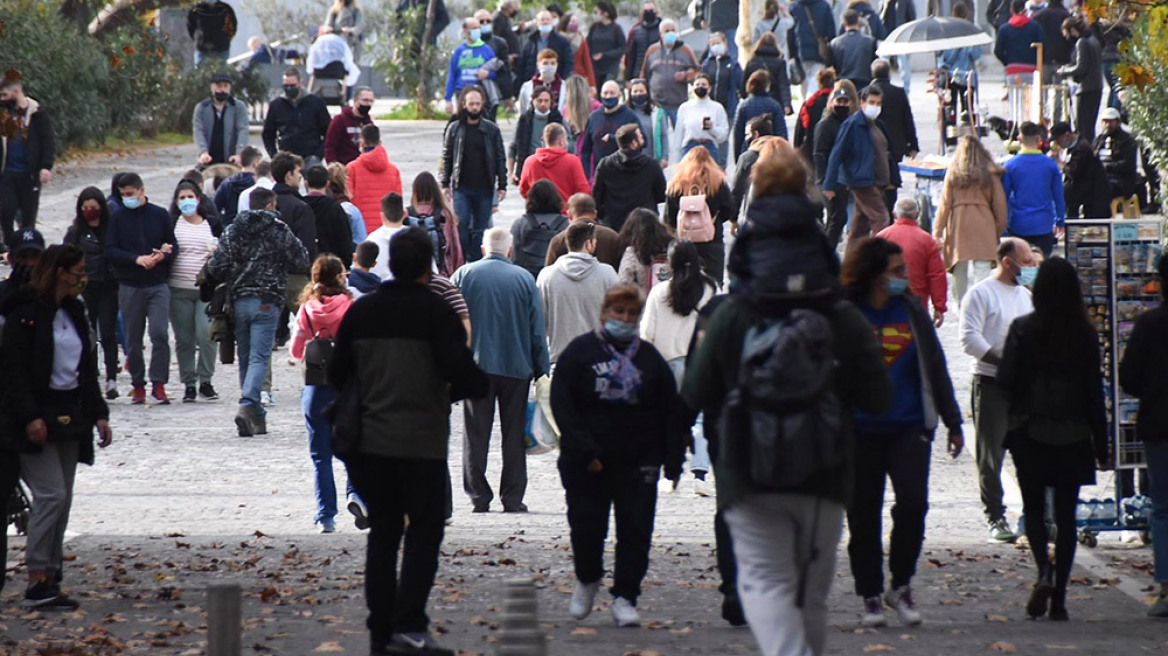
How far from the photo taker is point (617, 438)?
837cm

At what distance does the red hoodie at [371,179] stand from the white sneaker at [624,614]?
A: 33.3 feet

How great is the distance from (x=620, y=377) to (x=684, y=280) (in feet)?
10.2

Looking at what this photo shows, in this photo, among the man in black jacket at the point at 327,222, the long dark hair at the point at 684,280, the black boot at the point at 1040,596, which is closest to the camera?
the black boot at the point at 1040,596

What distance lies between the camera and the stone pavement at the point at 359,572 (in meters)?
8.17

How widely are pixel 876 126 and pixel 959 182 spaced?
223cm

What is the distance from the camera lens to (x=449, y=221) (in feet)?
54.3

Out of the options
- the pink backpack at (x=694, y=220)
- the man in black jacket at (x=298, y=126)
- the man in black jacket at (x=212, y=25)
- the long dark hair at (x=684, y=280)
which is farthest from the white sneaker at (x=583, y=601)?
the man in black jacket at (x=212, y=25)

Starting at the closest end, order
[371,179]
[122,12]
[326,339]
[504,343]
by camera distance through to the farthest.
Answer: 1. [326,339]
2. [504,343]
3. [371,179]
4. [122,12]

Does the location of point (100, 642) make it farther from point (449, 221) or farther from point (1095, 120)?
point (1095, 120)

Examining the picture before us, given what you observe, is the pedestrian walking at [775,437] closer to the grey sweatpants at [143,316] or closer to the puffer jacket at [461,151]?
the grey sweatpants at [143,316]

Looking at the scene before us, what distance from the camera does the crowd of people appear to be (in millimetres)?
6355

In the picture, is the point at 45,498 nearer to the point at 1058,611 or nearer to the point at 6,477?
the point at 6,477

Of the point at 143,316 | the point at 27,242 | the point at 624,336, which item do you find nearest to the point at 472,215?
the point at 143,316

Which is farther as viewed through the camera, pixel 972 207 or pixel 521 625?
pixel 972 207
